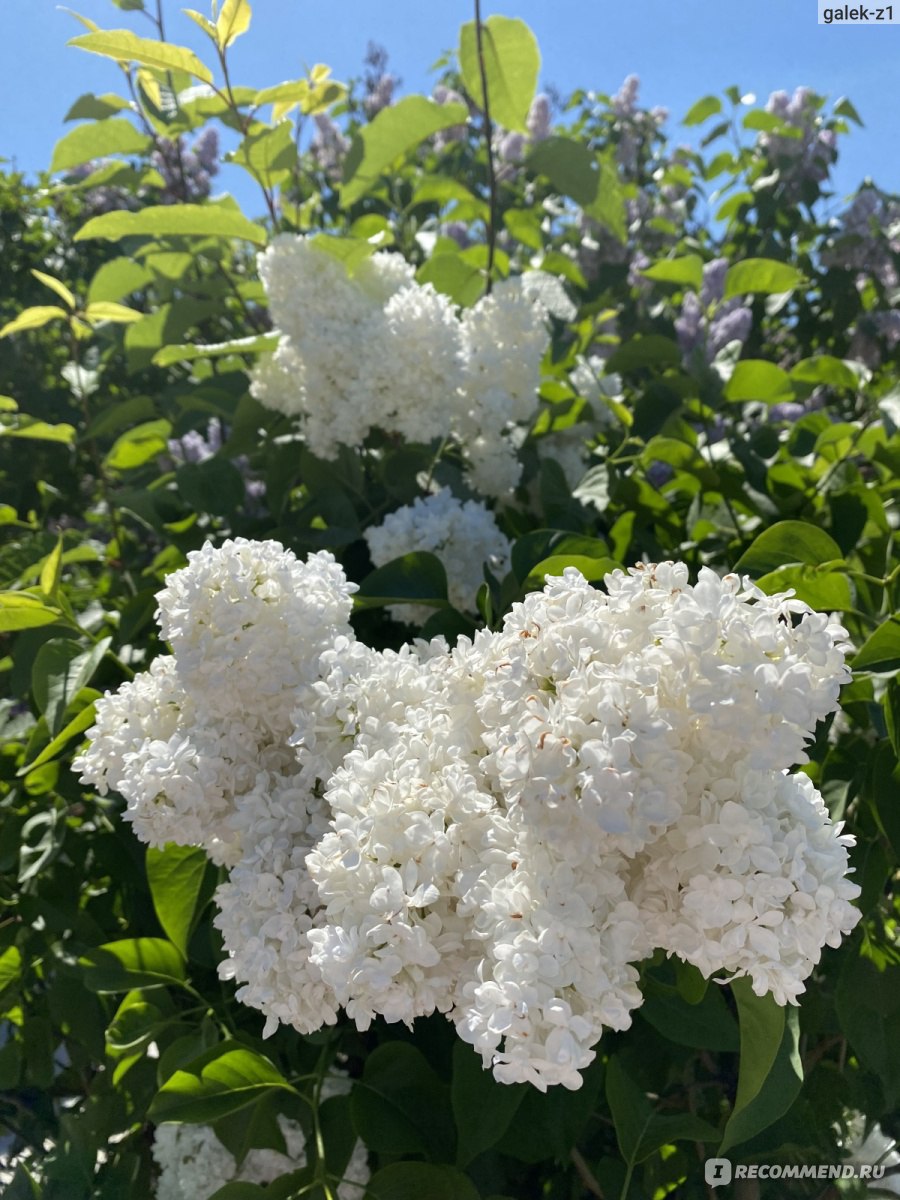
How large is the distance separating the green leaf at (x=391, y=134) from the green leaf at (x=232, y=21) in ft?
0.64

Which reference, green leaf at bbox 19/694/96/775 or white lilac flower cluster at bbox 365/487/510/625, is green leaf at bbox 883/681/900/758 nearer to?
white lilac flower cluster at bbox 365/487/510/625

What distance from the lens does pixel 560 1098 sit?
762 mm

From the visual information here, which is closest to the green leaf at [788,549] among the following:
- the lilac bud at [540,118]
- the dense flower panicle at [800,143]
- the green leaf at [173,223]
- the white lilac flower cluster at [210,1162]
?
the white lilac flower cluster at [210,1162]

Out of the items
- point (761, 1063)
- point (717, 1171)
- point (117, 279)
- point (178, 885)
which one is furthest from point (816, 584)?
point (117, 279)

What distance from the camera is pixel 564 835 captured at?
1.52ft

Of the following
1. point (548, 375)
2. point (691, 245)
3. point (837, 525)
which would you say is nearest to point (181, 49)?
point (548, 375)

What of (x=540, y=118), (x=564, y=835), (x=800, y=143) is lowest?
(x=564, y=835)

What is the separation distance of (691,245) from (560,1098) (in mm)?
1717

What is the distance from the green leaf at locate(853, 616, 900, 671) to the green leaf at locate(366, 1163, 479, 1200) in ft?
1.57

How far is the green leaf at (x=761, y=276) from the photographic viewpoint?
129cm

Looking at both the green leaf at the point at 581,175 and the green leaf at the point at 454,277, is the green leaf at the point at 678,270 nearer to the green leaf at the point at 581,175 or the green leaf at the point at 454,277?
the green leaf at the point at 581,175

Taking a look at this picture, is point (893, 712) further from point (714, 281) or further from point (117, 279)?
point (714, 281)

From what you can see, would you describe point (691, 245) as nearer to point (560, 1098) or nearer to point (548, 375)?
point (548, 375)

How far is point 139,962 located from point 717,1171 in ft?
1.63
